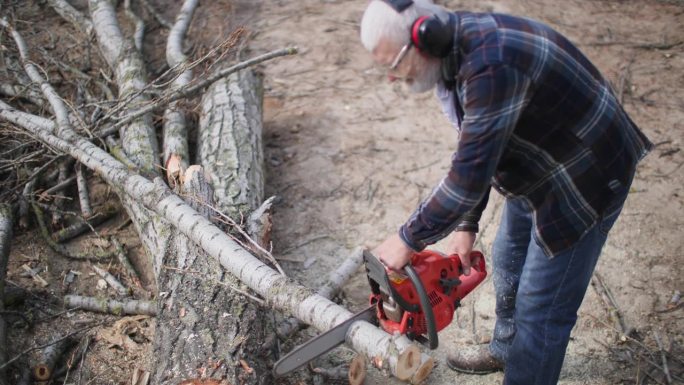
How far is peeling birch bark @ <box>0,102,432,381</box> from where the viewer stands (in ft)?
8.23

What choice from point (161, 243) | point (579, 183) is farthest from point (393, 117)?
point (579, 183)

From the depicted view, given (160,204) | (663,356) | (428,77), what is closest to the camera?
(428,77)

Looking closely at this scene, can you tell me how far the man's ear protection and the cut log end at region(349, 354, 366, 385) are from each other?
167cm

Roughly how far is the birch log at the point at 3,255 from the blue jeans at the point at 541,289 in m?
2.60

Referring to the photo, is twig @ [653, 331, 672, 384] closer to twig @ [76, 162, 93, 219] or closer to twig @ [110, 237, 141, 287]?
twig @ [110, 237, 141, 287]

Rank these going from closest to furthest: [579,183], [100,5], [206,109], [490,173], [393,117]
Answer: [490,173] < [579,183] < [206,109] < [393,117] < [100,5]

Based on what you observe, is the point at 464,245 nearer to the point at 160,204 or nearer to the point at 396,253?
the point at 396,253

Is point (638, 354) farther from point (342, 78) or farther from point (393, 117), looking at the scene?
point (342, 78)

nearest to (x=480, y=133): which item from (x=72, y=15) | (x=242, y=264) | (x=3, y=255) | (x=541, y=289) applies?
(x=541, y=289)

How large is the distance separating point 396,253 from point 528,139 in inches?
25.5

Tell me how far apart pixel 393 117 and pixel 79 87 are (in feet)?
8.64

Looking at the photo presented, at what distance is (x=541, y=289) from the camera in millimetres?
2668

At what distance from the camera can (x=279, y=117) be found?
→ 5.75 m

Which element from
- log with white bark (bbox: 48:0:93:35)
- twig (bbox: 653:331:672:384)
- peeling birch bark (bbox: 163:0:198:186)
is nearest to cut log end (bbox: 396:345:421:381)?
twig (bbox: 653:331:672:384)
